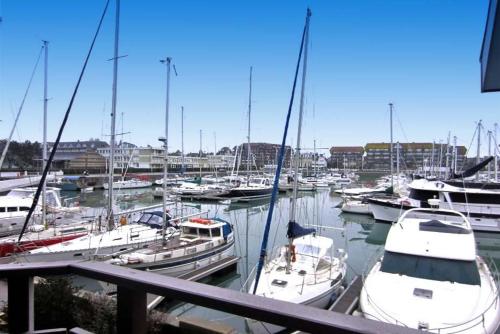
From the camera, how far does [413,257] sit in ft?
31.8

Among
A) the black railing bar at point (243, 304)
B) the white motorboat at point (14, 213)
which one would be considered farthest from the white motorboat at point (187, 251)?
the black railing bar at point (243, 304)

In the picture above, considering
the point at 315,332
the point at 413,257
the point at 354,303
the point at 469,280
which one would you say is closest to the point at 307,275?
the point at 354,303

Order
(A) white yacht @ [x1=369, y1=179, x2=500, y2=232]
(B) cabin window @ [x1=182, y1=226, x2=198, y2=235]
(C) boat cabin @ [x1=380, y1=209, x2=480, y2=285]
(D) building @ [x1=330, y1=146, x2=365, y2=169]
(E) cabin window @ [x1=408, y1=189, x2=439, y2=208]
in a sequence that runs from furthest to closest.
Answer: (D) building @ [x1=330, y1=146, x2=365, y2=169], (E) cabin window @ [x1=408, y1=189, x2=439, y2=208], (A) white yacht @ [x1=369, y1=179, x2=500, y2=232], (B) cabin window @ [x1=182, y1=226, x2=198, y2=235], (C) boat cabin @ [x1=380, y1=209, x2=480, y2=285]

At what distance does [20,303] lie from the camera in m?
2.06

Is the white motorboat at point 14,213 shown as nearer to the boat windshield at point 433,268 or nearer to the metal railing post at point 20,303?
the boat windshield at point 433,268

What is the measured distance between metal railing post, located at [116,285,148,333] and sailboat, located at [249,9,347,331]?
26.2 feet

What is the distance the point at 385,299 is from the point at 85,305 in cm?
693

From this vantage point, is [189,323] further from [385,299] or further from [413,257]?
[413,257]

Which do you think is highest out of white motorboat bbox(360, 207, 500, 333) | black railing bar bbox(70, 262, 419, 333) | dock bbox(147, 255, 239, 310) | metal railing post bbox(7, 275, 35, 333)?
black railing bar bbox(70, 262, 419, 333)

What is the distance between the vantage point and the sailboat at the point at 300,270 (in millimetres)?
10320

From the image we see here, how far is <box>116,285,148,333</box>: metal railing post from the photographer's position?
1921 mm

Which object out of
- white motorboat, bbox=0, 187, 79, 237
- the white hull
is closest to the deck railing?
white motorboat, bbox=0, 187, 79, 237

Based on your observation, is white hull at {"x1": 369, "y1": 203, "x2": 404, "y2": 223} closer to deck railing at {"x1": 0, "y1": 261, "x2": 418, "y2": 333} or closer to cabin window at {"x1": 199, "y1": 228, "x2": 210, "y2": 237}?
cabin window at {"x1": 199, "y1": 228, "x2": 210, "y2": 237}

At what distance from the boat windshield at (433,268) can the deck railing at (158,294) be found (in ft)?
29.1
